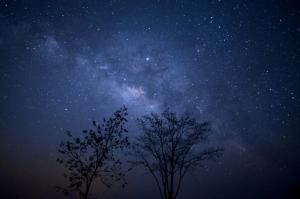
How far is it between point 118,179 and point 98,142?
→ 3864 millimetres

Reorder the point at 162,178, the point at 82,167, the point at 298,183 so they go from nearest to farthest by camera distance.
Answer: the point at 82,167 < the point at 162,178 < the point at 298,183

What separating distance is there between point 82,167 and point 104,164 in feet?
6.40

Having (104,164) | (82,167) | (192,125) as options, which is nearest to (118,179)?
(104,164)

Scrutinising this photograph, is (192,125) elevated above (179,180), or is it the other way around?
(192,125)

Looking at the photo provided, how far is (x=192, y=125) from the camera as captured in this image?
25.5m

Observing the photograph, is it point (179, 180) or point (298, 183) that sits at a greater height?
point (298, 183)

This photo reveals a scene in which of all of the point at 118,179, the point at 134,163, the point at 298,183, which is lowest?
the point at 118,179

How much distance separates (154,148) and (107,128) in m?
5.36

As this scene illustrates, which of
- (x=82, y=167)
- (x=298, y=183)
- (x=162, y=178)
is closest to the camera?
(x=82, y=167)

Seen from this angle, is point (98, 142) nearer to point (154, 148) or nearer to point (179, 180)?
point (154, 148)

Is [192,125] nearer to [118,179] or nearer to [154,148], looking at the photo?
[154,148]

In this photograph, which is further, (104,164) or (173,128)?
(173,128)

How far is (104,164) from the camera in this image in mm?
22703

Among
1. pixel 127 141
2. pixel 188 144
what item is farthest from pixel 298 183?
pixel 127 141
